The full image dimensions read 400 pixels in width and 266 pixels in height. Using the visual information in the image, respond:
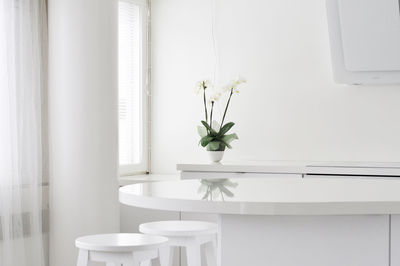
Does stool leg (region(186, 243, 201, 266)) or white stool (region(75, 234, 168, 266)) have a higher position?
white stool (region(75, 234, 168, 266))

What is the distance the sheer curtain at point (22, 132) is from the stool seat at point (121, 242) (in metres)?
1.00

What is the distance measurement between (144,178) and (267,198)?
270cm

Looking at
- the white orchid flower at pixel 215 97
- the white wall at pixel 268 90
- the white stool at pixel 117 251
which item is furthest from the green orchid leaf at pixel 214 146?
the white stool at pixel 117 251

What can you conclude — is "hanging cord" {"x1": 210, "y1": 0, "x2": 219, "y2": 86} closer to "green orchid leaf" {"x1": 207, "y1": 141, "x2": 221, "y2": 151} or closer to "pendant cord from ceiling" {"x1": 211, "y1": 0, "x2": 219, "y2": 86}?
"pendant cord from ceiling" {"x1": 211, "y1": 0, "x2": 219, "y2": 86}

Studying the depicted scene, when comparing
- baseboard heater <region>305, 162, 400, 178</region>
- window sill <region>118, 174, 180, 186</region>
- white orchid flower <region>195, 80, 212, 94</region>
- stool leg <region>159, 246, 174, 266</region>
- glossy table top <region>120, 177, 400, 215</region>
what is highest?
white orchid flower <region>195, 80, 212, 94</region>

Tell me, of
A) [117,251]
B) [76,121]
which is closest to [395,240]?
[117,251]

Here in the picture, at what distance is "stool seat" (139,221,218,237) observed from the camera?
2.73 meters

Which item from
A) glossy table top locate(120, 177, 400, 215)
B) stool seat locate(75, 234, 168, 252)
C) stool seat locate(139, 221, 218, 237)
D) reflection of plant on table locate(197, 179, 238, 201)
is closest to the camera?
glossy table top locate(120, 177, 400, 215)

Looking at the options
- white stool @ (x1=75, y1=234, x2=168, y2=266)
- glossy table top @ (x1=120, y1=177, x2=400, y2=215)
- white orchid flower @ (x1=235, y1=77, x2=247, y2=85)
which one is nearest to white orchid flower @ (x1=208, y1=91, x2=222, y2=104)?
white orchid flower @ (x1=235, y1=77, x2=247, y2=85)

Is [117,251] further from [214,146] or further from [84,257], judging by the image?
[214,146]

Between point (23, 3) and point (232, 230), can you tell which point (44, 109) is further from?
point (232, 230)

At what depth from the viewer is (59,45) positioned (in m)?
3.72

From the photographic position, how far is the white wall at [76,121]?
3711 millimetres

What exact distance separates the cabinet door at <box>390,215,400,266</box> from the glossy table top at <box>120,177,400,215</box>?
2.3 inches
